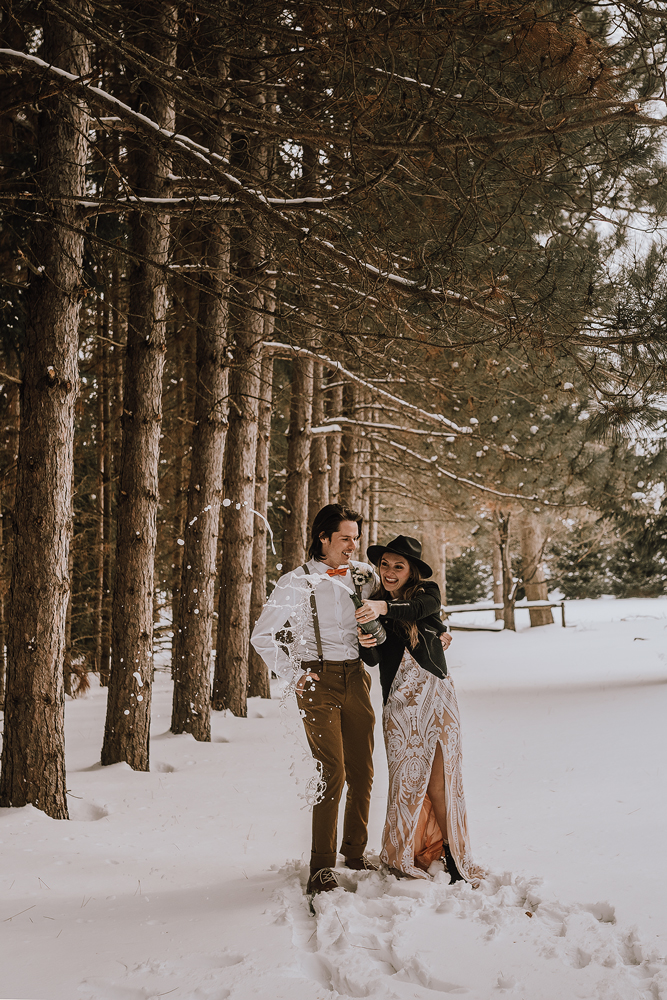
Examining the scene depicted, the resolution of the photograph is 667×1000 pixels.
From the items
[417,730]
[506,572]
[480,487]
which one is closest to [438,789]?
[417,730]

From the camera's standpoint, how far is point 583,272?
5.94 metres

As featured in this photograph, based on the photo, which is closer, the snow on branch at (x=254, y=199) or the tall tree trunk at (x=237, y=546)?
the snow on branch at (x=254, y=199)

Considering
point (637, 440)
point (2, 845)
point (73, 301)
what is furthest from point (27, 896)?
point (637, 440)

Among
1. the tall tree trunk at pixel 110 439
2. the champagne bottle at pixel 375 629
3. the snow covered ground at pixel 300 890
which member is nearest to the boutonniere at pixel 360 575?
the champagne bottle at pixel 375 629

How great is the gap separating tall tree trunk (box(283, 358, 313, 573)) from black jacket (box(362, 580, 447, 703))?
750 centimetres

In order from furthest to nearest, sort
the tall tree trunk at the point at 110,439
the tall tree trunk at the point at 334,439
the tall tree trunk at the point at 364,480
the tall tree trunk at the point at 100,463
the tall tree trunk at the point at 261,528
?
the tall tree trunk at the point at 364,480 < the tall tree trunk at the point at 334,439 < the tall tree trunk at the point at 110,439 < the tall tree trunk at the point at 100,463 < the tall tree trunk at the point at 261,528

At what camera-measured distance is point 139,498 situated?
7055 mm

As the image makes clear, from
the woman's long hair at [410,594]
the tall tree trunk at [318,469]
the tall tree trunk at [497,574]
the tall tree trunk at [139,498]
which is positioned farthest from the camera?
the tall tree trunk at [497,574]

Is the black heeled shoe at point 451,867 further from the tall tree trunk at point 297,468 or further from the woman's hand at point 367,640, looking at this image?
the tall tree trunk at point 297,468

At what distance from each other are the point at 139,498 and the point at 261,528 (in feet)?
14.0

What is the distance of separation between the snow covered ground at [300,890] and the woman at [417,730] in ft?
0.75

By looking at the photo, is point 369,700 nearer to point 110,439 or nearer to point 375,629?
point 375,629

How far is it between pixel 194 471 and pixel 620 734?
517cm

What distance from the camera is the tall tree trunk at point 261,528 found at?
1103cm
